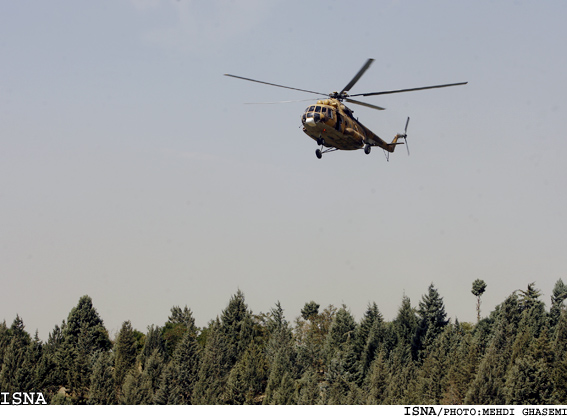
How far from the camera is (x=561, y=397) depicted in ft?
230

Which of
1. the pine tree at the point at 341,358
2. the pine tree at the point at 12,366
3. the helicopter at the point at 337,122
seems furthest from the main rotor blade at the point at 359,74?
the pine tree at the point at 12,366

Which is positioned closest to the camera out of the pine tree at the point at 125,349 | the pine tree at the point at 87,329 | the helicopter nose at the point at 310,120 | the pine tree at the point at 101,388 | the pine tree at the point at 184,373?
the helicopter nose at the point at 310,120

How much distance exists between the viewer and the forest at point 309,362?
70750 mm

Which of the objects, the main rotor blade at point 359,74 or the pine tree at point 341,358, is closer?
the main rotor blade at point 359,74

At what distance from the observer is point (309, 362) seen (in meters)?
101

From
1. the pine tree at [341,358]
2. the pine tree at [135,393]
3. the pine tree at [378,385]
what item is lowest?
the pine tree at [135,393]

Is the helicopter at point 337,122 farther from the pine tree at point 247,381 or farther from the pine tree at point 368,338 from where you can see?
the pine tree at point 368,338

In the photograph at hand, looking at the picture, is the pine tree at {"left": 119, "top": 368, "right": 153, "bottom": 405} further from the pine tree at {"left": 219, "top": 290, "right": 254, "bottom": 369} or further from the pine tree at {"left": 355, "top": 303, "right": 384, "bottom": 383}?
the pine tree at {"left": 355, "top": 303, "right": 384, "bottom": 383}

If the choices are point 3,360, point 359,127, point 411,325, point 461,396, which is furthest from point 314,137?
point 411,325

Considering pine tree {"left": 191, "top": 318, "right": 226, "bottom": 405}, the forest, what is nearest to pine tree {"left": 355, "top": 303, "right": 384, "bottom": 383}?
the forest

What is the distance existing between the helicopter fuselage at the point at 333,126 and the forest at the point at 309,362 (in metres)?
26.7

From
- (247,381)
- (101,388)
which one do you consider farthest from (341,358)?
(101,388)

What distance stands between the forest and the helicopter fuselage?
87.5ft

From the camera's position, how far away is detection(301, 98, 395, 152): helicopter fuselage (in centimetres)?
5097
